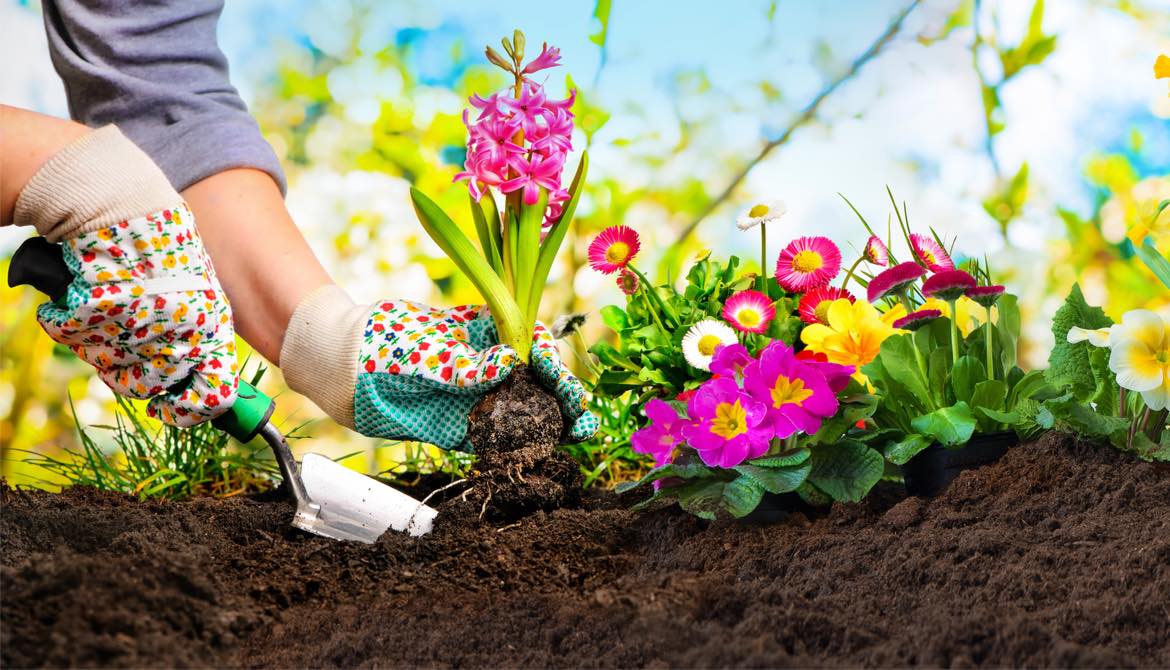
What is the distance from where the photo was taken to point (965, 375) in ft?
4.26

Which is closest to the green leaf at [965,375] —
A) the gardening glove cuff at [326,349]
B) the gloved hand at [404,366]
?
the gloved hand at [404,366]

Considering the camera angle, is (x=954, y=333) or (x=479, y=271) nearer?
(x=954, y=333)

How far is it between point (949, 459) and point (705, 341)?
0.37 metres

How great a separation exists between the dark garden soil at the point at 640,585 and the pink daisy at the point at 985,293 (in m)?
0.20

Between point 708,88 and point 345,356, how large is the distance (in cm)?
122

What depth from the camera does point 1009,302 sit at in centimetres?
138

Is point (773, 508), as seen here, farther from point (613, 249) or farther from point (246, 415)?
point (246, 415)

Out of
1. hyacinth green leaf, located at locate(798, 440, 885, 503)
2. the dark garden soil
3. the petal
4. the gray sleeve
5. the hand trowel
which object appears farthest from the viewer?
the gray sleeve

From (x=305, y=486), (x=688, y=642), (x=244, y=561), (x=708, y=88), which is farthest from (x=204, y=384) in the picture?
(x=708, y=88)

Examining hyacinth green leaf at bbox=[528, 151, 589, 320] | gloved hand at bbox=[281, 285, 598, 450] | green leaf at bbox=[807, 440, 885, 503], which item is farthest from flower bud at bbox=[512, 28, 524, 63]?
green leaf at bbox=[807, 440, 885, 503]

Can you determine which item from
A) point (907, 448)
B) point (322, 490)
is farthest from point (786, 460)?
point (322, 490)

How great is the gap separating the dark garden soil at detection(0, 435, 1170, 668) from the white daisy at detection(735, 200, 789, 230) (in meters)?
0.43

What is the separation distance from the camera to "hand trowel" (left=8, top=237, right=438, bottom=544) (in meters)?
1.35

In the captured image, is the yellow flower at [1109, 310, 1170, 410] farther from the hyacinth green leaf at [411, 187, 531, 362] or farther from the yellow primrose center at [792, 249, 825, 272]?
the hyacinth green leaf at [411, 187, 531, 362]
